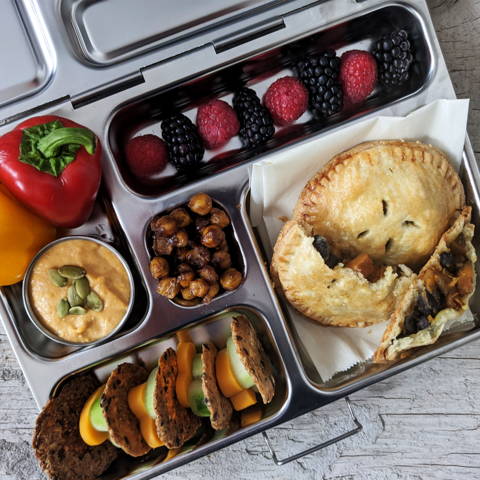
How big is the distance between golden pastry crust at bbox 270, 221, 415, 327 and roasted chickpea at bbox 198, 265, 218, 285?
25 centimetres

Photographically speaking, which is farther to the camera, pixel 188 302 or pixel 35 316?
pixel 188 302

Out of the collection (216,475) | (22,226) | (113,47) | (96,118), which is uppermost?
(113,47)

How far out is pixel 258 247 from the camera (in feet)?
5.31

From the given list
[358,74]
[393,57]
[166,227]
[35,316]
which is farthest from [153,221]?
[393,57]

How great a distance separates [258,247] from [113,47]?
99 centimetres

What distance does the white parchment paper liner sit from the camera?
1.53 meters

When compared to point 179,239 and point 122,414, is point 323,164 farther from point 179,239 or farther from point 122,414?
point 122,414

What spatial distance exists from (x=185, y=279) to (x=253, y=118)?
28.2 inches

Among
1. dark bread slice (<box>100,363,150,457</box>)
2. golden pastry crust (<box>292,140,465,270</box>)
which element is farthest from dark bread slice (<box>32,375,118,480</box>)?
golden pastry crust (<box>292,140,465,270</box>)

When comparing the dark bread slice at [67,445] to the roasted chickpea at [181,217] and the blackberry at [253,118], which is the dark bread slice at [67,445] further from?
the blackberry at [253,118]

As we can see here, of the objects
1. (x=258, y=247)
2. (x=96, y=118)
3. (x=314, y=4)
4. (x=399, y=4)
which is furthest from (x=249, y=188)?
(x=399, y=4)

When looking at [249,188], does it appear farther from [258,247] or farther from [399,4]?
[399,4]

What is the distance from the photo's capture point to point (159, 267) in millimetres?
1460

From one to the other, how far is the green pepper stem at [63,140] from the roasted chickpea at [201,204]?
39 cm
